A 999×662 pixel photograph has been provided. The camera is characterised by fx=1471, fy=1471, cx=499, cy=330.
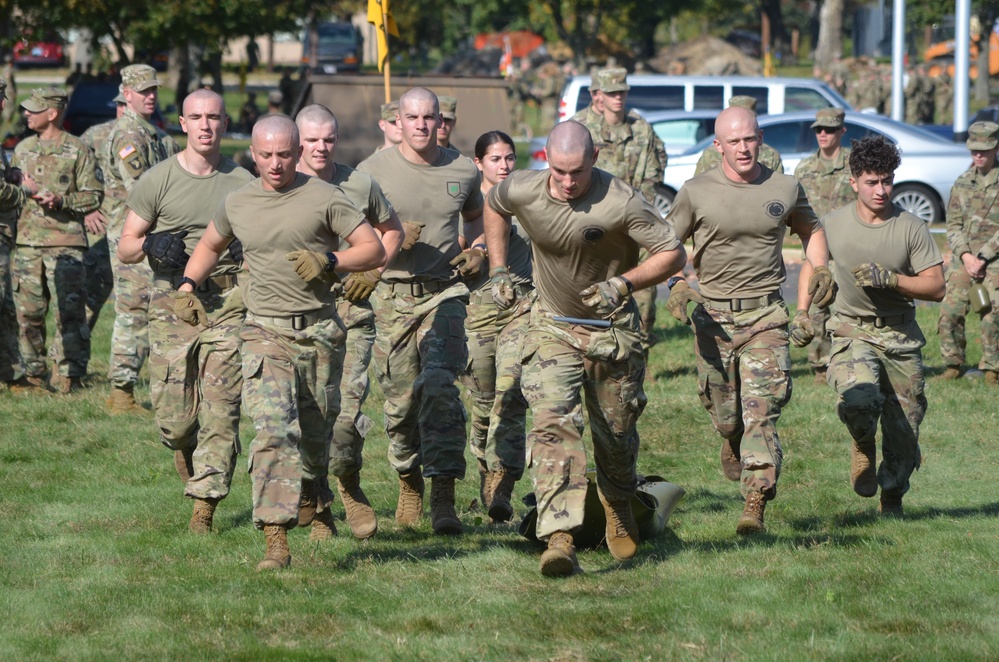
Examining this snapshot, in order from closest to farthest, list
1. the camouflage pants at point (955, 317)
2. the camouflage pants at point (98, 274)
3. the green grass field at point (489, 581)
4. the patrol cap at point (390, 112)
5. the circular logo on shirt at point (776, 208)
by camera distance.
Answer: the green grass field at point (489, 581)
the circular logo on shirt at point (776, 208)
the patrol cap at point (390, 112)
the camouflage pants at point (955, 317)
the camouflage pants at point (98, 274)

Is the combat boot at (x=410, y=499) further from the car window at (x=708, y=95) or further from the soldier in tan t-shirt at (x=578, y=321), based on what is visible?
the car window at (x=708, y=95)

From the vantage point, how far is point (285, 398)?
691cm

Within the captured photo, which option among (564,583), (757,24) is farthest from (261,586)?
(757,24)

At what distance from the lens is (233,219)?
7027 mm

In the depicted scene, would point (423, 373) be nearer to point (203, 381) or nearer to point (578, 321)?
point (203, 381)

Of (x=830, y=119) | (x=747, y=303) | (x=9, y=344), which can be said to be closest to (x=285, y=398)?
(x=747, y=303)

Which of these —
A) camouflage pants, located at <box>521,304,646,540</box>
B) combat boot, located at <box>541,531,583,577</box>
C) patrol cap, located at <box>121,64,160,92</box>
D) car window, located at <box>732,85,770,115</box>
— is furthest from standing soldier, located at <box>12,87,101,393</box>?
car window, located at <box>732,85,770,115</box>

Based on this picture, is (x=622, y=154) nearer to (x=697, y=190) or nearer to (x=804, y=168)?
(x=804, y=168)

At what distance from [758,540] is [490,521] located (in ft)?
5.34

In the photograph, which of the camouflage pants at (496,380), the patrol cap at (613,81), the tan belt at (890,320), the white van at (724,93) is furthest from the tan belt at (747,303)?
the white van at (724,93)

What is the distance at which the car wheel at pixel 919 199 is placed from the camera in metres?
21.8

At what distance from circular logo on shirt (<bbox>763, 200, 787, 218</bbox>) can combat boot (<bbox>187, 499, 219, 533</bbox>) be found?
3.44 meters

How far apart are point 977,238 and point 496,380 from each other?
619 centimetres

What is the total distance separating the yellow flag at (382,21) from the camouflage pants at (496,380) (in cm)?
620
